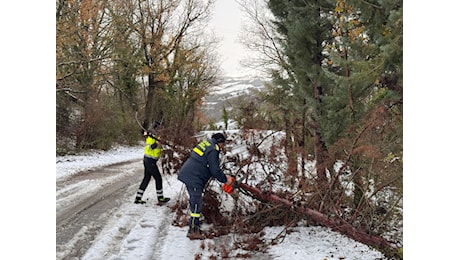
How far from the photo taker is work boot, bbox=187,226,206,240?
604 centimetres

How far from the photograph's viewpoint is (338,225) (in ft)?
18.5

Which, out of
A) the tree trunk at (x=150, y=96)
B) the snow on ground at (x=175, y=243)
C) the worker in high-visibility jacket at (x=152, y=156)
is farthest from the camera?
the tree trunk at (x=150, y=96)

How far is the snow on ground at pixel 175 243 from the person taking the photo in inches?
213

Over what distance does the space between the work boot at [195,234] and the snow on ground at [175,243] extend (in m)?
0.09

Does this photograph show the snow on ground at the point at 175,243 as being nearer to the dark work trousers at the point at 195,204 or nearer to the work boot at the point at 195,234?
the work boot at the point at 195,234

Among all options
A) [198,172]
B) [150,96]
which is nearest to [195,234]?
[198,172]

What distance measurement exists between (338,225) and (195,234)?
2223mm

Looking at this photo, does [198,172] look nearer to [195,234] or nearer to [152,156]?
[195,234]

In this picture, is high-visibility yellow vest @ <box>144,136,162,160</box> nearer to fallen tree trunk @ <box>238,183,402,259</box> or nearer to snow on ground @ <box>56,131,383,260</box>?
snow on ground @ <box>56,131,383,260</box>

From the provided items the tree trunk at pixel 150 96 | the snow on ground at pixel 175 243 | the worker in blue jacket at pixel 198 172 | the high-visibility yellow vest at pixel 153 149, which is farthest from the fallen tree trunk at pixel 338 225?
the tree trunk at pixel 150 96

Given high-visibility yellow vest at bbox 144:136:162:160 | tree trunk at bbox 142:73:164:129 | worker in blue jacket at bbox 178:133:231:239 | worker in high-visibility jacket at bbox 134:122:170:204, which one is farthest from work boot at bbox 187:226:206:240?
tree trunk at bbox 142:73:164:129

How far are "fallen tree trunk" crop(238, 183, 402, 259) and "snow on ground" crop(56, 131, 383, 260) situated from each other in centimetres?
30
